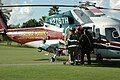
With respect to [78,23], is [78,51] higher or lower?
lower

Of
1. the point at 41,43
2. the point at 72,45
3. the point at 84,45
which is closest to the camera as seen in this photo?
the point at 84,45

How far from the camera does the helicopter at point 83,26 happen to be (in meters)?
20.2

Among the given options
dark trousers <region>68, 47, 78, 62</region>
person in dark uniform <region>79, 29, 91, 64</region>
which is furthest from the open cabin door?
dark trousers <region>68, 47, 78, 62</region>

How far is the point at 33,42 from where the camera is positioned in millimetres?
25594

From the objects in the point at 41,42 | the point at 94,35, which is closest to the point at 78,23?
the point at 94,35

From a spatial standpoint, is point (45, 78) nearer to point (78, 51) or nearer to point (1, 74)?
point (1, 74)

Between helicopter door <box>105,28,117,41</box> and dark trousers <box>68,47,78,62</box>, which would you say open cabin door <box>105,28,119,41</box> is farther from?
dark trousers <box>68,47,78,62</box>

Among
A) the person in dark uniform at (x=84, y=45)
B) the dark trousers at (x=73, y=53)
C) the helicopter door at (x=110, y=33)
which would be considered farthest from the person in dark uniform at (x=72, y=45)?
the helicopter door at (x=110, y=33)

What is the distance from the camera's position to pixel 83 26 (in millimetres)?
20812

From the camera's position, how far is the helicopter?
20188 millimetres

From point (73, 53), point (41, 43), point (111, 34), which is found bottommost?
point (73, 53)

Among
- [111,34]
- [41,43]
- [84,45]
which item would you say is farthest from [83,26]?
[41,43]

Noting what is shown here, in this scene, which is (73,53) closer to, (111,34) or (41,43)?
(111,34)

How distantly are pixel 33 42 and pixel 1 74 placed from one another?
11.1 m
